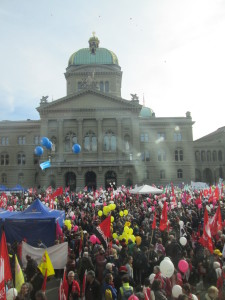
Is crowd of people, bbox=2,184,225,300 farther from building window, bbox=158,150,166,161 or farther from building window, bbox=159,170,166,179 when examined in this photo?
building window, bbox=158,150,166,161

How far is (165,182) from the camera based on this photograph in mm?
62500

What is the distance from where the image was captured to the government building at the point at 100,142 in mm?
57625

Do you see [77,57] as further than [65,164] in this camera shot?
Yes

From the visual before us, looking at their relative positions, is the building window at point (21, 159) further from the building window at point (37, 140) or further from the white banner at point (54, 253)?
the white banner at point (54, 253)

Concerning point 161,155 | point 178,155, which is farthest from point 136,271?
point 178,155

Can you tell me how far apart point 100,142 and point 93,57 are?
2213cm

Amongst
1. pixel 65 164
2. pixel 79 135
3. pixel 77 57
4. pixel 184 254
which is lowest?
pixel 184 254

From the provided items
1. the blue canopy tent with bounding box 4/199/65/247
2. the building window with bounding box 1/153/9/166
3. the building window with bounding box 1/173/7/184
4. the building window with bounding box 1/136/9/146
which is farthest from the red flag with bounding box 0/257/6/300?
the building window with bounding box 1/136/9/146

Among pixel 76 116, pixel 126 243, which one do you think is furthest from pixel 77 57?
pixel 126 243

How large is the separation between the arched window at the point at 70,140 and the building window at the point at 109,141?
215 inches

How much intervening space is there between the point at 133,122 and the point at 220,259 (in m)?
49.4

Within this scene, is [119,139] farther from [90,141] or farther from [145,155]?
[145,155]

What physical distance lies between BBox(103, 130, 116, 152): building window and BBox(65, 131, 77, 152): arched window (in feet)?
17.9

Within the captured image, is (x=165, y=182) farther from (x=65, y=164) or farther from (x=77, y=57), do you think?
(x=77, y=57)
